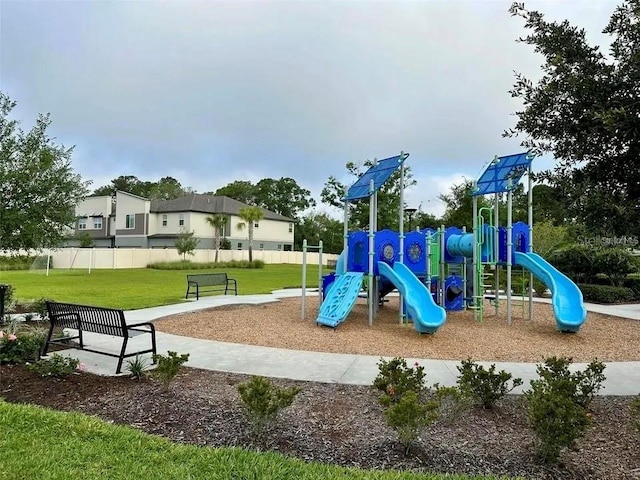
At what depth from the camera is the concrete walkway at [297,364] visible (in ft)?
19.6

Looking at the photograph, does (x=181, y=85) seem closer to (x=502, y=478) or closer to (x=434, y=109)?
(x=434, y=109)

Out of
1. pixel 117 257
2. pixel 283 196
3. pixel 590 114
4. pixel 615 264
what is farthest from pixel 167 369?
pixel 283 196

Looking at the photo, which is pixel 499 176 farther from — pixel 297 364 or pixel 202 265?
pixel 202 265

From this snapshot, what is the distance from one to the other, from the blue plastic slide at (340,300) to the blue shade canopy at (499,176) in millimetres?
4027

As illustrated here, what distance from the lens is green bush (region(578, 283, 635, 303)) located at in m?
16.7

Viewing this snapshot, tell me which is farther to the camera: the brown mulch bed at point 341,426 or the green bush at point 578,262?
the green bush at point 578,262

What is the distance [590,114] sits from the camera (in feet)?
10.3

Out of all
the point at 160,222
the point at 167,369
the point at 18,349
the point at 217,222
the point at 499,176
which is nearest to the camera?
the point at 167,369

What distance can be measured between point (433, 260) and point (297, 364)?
20.1ft

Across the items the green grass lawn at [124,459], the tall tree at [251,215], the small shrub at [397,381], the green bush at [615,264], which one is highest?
the tall tree at [251,215]

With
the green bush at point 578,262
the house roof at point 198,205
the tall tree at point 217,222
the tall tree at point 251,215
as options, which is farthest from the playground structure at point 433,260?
the house roof at point 198,205

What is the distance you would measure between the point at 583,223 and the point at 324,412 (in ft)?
9.57

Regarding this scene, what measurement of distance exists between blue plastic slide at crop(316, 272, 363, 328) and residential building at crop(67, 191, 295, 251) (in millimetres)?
38957

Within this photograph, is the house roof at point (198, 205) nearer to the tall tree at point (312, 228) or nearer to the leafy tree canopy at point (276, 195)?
the tall tree at point (312, 228)
